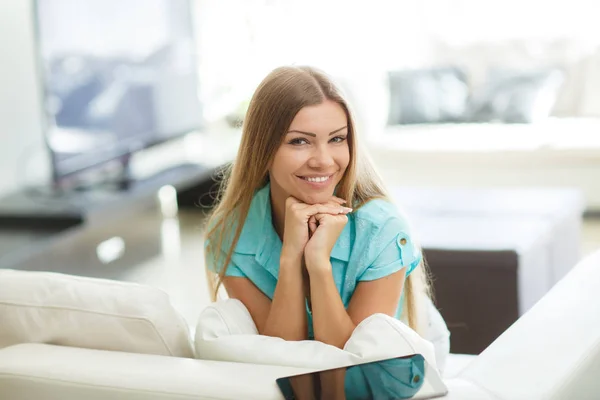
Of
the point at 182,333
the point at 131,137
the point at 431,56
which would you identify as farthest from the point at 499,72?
the point at 182,333

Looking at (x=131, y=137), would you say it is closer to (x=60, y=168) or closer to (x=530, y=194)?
(x=60, y=168)

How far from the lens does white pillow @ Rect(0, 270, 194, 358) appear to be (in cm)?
137

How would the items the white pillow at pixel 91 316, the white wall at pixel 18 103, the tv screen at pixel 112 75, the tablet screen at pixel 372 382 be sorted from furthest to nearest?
the white wall at pixel 18 103 < the tv screen at pixel 112 75 < the white pillow at pixel 91 316 < the tablet screen at pixel 372 382

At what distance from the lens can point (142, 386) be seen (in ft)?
3.98

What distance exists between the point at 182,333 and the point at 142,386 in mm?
195

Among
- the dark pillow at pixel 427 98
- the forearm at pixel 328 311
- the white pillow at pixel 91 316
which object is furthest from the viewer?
the dark pillow at pixel 427 98

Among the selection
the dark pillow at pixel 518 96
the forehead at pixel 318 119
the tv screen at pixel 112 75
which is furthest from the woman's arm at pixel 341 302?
the dark pillow at pixel 518 96

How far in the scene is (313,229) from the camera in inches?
63.5

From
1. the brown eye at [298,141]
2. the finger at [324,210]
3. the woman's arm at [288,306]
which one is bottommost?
the woman's arm at [288,306]

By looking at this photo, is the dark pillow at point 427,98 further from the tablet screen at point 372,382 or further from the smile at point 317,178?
the tablet screen at point 372,382

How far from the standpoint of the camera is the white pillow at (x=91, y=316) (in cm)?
137

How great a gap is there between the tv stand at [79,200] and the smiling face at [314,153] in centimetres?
208

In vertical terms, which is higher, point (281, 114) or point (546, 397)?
point (281, 114)

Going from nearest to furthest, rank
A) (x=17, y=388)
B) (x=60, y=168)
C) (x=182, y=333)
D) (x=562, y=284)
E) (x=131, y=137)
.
→ (x=17, y=388) < (x=182, y=333) < (x=562, y=284) < (x=60, y=168) < (x=131, y=137)
